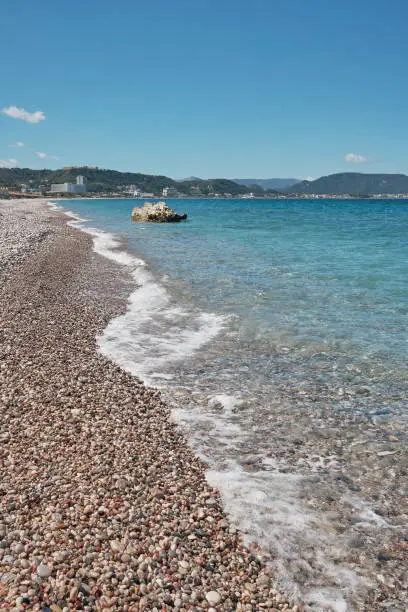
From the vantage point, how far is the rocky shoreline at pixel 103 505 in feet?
13.5

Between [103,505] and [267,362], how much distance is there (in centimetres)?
615

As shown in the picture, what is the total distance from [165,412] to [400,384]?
4.93 m

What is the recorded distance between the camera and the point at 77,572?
421cm

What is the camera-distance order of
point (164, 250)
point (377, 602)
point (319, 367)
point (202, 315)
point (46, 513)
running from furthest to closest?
point (164, 250) → point (202, 315) → point (319, 367) → point (46, 513) → point (377, 602)

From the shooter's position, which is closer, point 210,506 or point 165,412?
point 210,506

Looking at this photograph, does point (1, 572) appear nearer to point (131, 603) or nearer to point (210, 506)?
point (131, 603)

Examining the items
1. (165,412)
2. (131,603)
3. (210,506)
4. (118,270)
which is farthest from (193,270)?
(131,603)

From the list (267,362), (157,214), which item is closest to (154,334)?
(267,362)

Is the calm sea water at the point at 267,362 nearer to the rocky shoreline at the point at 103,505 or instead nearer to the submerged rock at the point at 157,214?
the rocky shoreline at the point at 103,505

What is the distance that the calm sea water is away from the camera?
19.5 ft

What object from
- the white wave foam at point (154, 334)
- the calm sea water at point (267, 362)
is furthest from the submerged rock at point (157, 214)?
the white wave foam at point (154, 334)

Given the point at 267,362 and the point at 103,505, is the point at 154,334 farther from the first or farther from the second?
the point at 103,505

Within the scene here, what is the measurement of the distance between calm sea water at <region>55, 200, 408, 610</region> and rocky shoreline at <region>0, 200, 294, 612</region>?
0.51 metres

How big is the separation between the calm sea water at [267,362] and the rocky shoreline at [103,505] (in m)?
0.51
